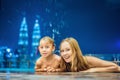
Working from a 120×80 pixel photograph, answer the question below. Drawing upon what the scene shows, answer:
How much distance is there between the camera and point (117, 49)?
27.4 ft

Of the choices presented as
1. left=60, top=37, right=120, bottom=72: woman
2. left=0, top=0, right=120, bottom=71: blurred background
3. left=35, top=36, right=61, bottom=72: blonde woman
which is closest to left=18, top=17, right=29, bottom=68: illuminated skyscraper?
left=0, top=0, right=120, bottom=71: blurred background

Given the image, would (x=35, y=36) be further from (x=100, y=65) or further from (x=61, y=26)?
(x=100, y=65)

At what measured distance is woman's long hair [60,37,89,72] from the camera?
6.30 ft

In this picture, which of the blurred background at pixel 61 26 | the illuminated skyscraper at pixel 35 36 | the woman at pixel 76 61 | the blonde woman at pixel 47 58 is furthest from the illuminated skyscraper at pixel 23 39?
the woman at pixel 76 61

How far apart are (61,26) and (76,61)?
6.41 meters

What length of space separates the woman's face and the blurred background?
624 cm

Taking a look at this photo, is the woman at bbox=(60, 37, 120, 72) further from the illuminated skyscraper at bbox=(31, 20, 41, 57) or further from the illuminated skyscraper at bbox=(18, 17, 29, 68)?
the illuminated skyscraper at bbox=(18, 17, 29, 68)

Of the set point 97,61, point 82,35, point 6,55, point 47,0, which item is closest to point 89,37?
point 82,35

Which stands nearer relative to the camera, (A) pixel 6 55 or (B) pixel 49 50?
(B) pixel 49 50

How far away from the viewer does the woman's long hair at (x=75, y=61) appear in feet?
6.30

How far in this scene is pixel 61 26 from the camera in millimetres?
8320

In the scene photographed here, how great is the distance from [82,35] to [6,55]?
6.78ft

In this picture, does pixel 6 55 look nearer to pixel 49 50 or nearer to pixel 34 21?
pixel 34 21

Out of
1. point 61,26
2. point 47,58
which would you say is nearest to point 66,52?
point 47,58
